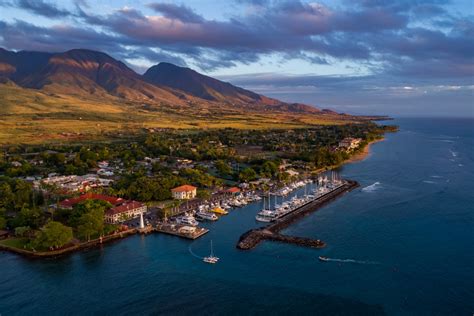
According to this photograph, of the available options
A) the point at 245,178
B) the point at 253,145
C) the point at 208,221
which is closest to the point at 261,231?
Answer: the point at 208,221

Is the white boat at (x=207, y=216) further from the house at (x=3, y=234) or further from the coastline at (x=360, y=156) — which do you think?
the coastline at (x=360, y=156)

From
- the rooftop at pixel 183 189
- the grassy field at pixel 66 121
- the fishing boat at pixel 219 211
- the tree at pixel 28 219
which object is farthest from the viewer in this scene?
the grassy field at pixel 66 121

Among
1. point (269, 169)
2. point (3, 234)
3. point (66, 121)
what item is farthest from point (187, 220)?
point (66, 121)

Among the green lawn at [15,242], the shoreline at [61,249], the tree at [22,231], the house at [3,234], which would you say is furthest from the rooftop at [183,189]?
the house at [3,234]

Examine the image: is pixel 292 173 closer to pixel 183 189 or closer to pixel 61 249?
pixel 183 189

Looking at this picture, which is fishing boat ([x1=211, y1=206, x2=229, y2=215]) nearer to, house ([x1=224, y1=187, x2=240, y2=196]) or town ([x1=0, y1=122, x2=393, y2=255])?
town ([x1=0, y1=122, x2=393, y2=255])

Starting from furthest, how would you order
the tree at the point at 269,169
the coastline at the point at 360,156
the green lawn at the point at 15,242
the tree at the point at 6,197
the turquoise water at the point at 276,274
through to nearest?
the coastline at the point at 360,156, the tree at the point at 269,169, the tree at the point at 6,197, the green lawn at the point at 15,242, the turquoise water at the point at 276,274
